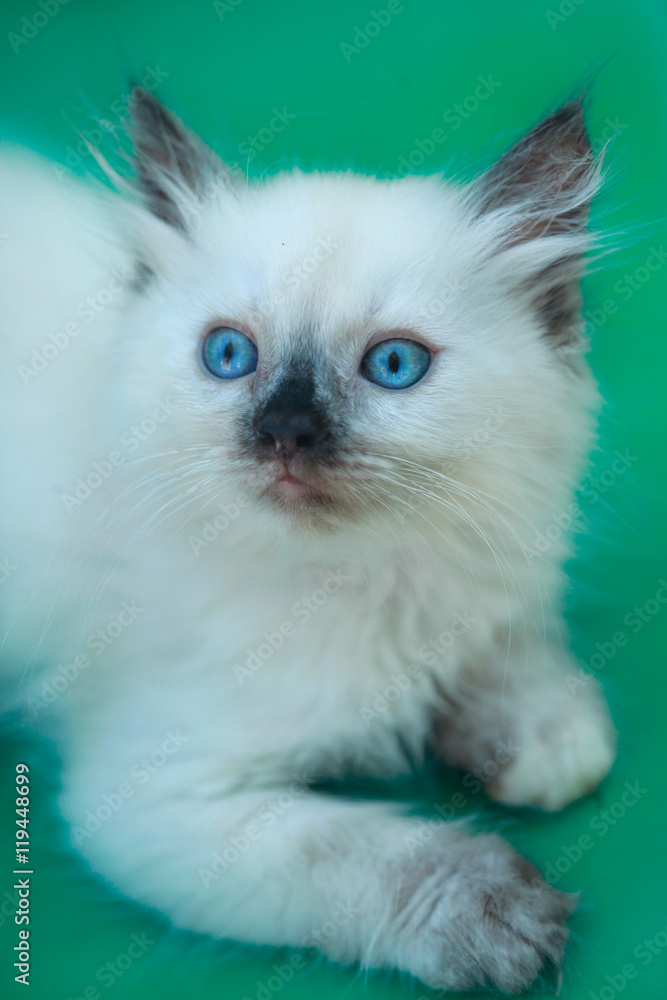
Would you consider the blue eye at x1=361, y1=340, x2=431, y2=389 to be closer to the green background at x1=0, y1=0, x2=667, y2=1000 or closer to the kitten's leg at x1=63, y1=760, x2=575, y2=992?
the green background at x1=0, y1=0, x2=667, y2=1000

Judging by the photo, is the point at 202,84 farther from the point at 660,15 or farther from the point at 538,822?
the point at 538,822

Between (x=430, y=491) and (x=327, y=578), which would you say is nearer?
(x=430, y=491)

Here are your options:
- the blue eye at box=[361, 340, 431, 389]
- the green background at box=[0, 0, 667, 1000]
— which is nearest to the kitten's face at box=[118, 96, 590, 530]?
the blue eye at box=[361, 340, 431, 389]

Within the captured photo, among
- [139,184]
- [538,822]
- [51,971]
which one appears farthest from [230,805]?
[139,184]

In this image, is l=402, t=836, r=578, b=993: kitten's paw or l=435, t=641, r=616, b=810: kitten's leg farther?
l=435, t=641, r=616, b=810: kitten's leg

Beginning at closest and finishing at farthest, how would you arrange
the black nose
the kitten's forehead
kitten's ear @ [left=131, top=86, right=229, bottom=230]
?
the black nose
the kitten's forehead
kitten's ear @ [left=131, top=86, right=229, bottom=230]

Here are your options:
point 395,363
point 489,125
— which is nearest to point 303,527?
point 395,363
